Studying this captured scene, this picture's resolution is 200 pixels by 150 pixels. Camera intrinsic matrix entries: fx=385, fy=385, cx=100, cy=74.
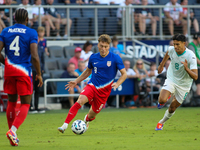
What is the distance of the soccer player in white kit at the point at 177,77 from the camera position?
336 inches

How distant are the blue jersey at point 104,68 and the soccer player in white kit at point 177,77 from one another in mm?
1124

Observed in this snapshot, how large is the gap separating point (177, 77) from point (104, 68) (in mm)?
1781

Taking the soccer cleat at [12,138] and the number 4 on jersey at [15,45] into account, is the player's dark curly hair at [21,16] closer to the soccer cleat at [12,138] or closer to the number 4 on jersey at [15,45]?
the number 4 on jersey at [15,45]

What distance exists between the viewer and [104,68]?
8328mm

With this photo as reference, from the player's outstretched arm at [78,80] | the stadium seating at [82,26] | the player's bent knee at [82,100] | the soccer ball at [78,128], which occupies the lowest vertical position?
the soccer ball at [78,128]

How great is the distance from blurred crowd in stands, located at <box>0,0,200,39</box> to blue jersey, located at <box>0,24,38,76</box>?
10.2 m

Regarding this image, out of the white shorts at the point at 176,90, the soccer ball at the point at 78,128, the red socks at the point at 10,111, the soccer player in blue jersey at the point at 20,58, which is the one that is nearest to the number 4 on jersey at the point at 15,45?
the soccer player in blue jersey at the point at 20,58

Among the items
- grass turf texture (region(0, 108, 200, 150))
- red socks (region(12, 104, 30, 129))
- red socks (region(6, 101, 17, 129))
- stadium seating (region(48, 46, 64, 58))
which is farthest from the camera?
stadium seating (region(48, 46, 64, 58))

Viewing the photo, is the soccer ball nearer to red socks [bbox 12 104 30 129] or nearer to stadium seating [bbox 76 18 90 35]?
red socks [bbox 12 104 30 129]

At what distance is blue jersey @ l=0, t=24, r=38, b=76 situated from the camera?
6.58 meters

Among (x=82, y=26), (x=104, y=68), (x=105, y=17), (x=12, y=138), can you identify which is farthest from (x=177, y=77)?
(x=105, y=17)

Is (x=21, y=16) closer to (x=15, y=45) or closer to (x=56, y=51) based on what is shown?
(x=15, y=45)

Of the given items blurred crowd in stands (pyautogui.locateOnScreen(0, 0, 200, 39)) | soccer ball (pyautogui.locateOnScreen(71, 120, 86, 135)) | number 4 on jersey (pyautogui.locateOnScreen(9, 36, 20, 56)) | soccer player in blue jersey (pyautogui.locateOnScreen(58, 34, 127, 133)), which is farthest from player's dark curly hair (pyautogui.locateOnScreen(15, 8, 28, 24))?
blurred crowd in stands (pyautogui.locateOnScreen(0, 0, 200, 39))

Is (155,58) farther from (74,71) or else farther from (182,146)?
(182,146)
